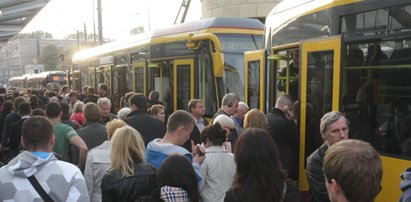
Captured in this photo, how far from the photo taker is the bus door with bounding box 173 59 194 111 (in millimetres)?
10309

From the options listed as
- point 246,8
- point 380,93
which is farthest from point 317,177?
point 246,8

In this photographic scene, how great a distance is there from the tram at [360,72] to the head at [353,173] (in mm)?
2366

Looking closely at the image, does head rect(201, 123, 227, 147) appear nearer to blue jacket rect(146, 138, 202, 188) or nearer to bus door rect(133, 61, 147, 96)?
blue jacket rect(146, 138, 202, 188)

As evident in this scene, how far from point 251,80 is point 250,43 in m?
2.56

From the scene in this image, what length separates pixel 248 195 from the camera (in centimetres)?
301

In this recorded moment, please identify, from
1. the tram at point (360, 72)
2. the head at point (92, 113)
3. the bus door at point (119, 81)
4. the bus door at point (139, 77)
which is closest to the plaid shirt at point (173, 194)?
the tram at point (360, 72)

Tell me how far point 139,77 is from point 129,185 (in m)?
9.06

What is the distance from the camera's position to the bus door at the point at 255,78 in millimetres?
7562

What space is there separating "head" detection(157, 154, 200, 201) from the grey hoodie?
0.58 m

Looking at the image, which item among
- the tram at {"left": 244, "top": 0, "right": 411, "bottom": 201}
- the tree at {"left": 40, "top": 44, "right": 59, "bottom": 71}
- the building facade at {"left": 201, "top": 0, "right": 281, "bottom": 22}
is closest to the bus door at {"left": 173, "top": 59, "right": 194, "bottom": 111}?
the tram at {"left": 244, "top": 0, "right": 411, "bottom": 201}

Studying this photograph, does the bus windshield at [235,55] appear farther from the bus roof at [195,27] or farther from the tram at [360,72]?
the tram at [360,72]

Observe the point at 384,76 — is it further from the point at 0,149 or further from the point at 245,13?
the point at 245,13

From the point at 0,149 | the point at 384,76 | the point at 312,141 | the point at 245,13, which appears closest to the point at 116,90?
the point at 0,149

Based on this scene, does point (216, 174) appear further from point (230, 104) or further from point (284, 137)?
point (230, 104)
